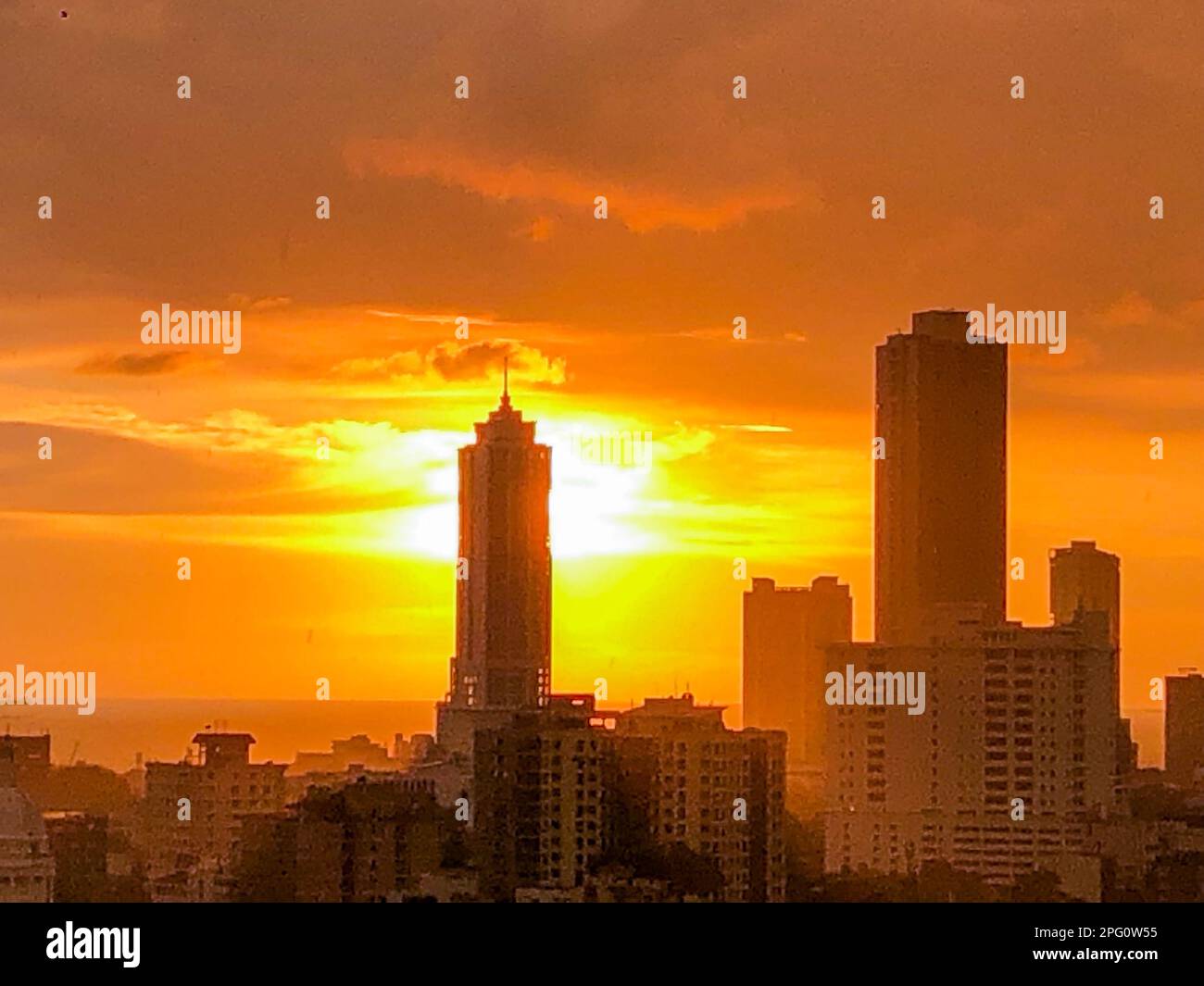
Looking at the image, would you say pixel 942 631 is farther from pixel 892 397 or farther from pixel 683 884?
pixel 683 884

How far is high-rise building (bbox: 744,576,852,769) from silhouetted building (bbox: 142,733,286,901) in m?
3.93

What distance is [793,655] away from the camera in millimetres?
17484

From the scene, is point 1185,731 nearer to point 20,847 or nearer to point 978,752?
point 978,752

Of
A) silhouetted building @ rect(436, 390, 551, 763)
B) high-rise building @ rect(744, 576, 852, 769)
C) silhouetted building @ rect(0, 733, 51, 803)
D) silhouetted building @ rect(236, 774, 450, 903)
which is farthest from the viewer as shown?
silhouetted building @ rect(436, 390, 551, 763)

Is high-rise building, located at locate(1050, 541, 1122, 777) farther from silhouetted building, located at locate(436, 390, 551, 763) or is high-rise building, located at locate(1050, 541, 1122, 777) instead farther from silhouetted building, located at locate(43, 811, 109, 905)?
silhouetted building, located at locate(43, 811, 109, 905)

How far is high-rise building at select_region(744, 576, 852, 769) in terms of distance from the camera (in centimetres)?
1645

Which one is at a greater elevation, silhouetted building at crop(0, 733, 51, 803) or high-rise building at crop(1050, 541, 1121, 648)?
high-rise building at crop(1050, 541, 1121, 648)

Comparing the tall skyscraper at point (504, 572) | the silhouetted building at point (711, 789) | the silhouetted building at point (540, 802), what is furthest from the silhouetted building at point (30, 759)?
the silhouetted building at point (711, 789)

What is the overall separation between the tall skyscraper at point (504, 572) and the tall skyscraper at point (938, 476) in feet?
10.4

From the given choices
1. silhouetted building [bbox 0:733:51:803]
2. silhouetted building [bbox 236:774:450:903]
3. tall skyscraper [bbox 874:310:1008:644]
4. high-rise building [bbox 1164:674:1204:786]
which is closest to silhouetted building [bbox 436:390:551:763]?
silhouetted building [bbox 236:774:450:903]
